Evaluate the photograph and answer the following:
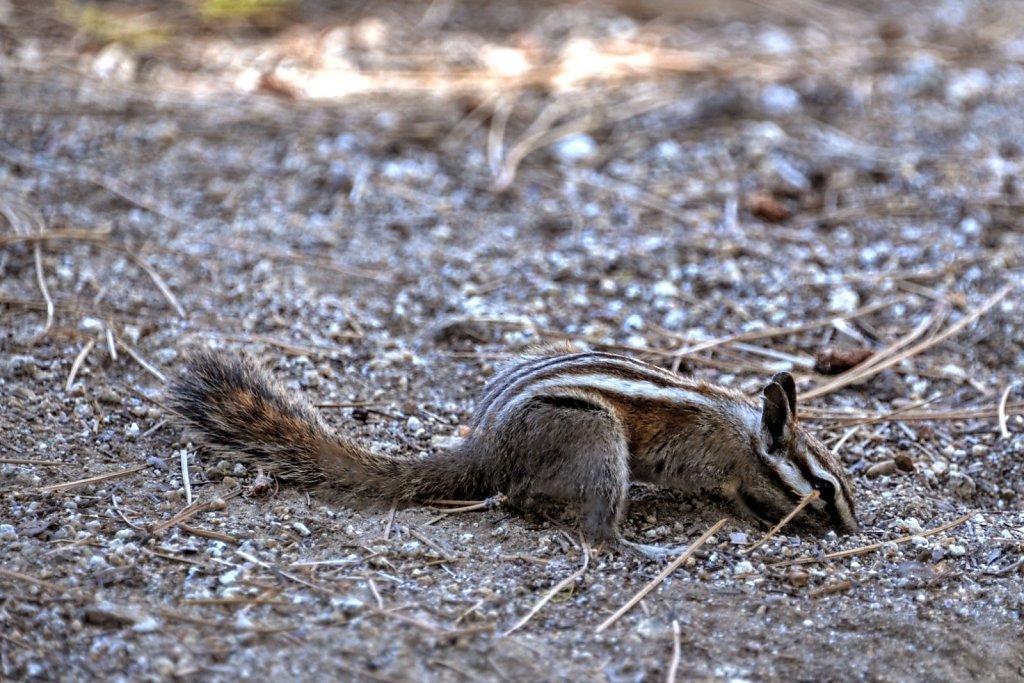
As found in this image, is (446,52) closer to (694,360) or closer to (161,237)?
(161,237)

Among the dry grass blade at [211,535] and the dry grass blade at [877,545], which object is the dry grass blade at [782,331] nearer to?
the dry grass blade at [877,545]

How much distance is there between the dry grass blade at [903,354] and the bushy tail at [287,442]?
5.87ft

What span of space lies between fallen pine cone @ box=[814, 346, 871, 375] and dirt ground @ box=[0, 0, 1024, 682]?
10cm

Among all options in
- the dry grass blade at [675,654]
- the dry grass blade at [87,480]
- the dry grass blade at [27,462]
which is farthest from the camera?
the dry grass blade at [27,462]

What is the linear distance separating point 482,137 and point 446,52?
138 centimetres

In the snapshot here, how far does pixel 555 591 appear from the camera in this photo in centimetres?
354

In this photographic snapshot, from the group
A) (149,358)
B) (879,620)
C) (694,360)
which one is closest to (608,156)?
(694,360)

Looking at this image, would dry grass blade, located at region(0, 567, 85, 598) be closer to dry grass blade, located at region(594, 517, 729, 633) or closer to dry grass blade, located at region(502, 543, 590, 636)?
dry grass blade, located at region(502, 543, 590, 636)

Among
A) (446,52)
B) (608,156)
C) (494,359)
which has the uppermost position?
(446,52)

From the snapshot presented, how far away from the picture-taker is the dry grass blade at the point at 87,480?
373 cm

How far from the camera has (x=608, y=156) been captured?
7129 millimetres

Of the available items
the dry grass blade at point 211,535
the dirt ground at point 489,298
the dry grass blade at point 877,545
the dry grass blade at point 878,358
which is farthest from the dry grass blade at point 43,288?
→ the dry grass blade at point 878,358

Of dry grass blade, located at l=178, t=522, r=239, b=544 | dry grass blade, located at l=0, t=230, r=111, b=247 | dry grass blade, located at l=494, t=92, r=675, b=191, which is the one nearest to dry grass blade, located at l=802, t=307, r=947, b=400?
dry grass blade, located at l=494, t=92, r=675, b=191

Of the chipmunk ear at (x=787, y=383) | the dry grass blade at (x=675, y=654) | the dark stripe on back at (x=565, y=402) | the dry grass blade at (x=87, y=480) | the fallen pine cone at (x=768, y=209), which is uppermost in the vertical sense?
the fallen pine cone at (x=768, y=209)
